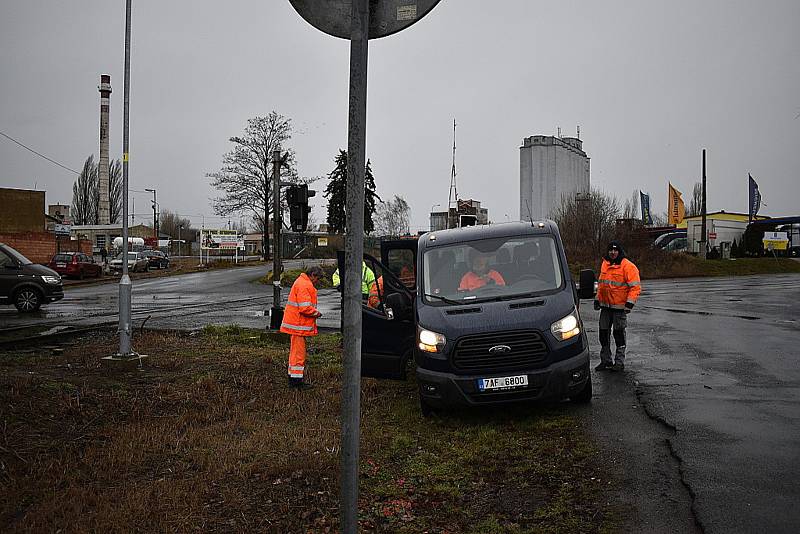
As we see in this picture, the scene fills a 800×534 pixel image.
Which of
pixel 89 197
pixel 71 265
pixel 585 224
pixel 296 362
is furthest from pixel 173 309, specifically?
pixel 89 197

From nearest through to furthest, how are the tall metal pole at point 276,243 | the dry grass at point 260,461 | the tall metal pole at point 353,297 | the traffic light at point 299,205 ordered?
the tall metal pole at point 353,297
the dry grass at point 260,461
the traffic light at point 299,205
the tall metal pole at point 276,243

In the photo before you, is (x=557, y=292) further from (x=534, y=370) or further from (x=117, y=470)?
(x=117, y=470)

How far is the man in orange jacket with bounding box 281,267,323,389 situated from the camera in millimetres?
9141

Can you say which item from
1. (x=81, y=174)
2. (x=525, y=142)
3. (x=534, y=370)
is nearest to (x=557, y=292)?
(x=534, y=370)

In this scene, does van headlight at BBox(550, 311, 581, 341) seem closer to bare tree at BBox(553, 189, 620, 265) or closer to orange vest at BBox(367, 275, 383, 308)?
orange vest at BBox(367, 275, 383, 308)

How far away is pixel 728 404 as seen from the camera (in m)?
7.70

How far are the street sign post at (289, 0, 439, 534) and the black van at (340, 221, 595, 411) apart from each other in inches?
165

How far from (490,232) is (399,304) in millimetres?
1482

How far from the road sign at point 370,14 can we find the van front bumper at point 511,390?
4582 mm

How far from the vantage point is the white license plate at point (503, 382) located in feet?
23.2

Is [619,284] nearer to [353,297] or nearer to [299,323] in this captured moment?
[299,323]

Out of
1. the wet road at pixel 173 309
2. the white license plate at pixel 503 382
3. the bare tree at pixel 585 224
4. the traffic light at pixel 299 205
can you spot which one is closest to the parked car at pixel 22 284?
the wet road at pixel 173 309

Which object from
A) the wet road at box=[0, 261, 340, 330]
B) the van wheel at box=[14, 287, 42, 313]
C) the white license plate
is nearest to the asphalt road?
the wet road at box=[0, 261, 340, 330]

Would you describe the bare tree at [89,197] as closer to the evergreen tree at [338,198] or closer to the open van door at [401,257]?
the evergreen tree at [338,198]
